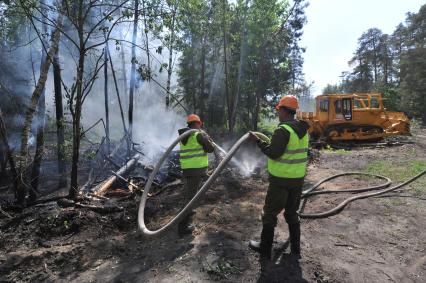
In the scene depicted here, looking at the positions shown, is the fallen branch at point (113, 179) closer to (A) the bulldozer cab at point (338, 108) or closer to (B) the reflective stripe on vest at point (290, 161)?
(B) the reflective stripe on vest at point (290, 161)

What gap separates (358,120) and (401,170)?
25.3 ft

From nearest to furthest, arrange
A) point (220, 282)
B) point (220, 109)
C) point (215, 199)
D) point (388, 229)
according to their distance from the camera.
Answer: point (220, 282) < point (388, 229) < point (215, 199) < point (220, 109)

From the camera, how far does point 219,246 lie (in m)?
4.90

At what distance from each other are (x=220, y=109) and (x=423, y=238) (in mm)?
24450

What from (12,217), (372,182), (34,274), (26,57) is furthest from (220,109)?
(34,274)

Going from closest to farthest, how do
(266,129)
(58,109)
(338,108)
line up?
(58,109), (338,108), (266,129)

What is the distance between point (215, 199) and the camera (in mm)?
7898

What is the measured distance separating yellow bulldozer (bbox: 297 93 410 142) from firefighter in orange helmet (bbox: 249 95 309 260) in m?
14.0

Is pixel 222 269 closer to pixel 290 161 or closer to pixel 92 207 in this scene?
pixel 290 161

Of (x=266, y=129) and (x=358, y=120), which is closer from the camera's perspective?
(x=358, y=120)

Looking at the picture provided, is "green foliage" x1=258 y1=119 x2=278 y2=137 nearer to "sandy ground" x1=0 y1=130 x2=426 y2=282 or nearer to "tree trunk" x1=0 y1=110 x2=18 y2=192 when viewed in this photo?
"sandy ground" x1=0 y1=130 x2=426 y2=282

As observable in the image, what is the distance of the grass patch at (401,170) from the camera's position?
798cm

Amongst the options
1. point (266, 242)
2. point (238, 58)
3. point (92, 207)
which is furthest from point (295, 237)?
point (238, 58)

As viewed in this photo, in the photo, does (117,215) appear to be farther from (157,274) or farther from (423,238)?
(423,238)
